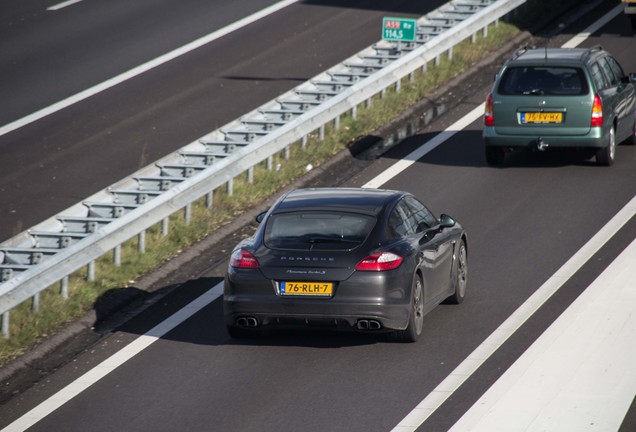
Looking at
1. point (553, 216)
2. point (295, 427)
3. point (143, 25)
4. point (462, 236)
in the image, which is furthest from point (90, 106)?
point (295, 427)

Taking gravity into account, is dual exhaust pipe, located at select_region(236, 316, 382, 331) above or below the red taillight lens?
below

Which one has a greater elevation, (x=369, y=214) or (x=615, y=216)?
(x=369, y=214)

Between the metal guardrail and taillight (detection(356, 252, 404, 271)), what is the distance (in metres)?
3.39

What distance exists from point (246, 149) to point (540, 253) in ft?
15.8

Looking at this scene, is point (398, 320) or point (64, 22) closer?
point (398, 320)

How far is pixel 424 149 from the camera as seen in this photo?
22.2 meters

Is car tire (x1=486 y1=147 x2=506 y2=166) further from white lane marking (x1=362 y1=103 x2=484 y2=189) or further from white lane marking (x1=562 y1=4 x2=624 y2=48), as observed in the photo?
white lane marking (x1=562 y1=4 x2=624 y2=48)

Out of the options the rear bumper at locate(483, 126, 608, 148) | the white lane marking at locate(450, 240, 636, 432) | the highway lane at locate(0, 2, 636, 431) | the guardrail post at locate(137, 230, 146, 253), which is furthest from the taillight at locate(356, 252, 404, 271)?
the rear bumper at locate(483, 126, 608, 148)

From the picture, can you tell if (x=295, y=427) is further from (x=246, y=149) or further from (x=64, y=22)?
(x=64, y=22)

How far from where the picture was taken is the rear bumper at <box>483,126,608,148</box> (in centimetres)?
2047

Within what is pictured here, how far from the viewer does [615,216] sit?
17938mm

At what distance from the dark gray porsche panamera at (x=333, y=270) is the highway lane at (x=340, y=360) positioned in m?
A: 0.36

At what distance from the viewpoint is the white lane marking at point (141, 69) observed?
24594 mm

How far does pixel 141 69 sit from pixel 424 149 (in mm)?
8021
